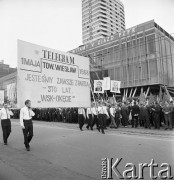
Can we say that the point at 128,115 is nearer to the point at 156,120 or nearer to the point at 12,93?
the point at 156,120

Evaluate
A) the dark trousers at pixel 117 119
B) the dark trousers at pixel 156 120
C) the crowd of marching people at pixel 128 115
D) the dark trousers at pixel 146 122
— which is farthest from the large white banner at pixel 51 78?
the dark trousers at pixel 117 119

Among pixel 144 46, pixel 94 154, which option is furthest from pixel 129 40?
pixel 94 154

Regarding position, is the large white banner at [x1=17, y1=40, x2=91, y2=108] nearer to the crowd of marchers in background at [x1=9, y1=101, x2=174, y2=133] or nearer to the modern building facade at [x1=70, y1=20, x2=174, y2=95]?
the crowd of marchers in background at [x1=9, y1=101, x2=174, y2=133]

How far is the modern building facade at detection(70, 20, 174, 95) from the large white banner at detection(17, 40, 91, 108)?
74.2ft

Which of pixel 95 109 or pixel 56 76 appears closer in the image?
pixel 56 76

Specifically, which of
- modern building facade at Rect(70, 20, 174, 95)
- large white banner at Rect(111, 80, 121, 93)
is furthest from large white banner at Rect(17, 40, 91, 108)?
modern building facade at Rect(70, 20, 174, 95)

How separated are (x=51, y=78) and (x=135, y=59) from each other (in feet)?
97.4

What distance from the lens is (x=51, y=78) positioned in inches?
202

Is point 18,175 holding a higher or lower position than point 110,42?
lower

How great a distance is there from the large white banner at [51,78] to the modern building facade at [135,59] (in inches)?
890

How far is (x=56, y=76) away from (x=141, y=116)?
422 inches

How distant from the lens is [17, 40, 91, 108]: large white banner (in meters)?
4.71

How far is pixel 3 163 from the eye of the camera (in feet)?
20.5

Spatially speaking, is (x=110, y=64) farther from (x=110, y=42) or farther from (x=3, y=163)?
(x=3, y=163)
